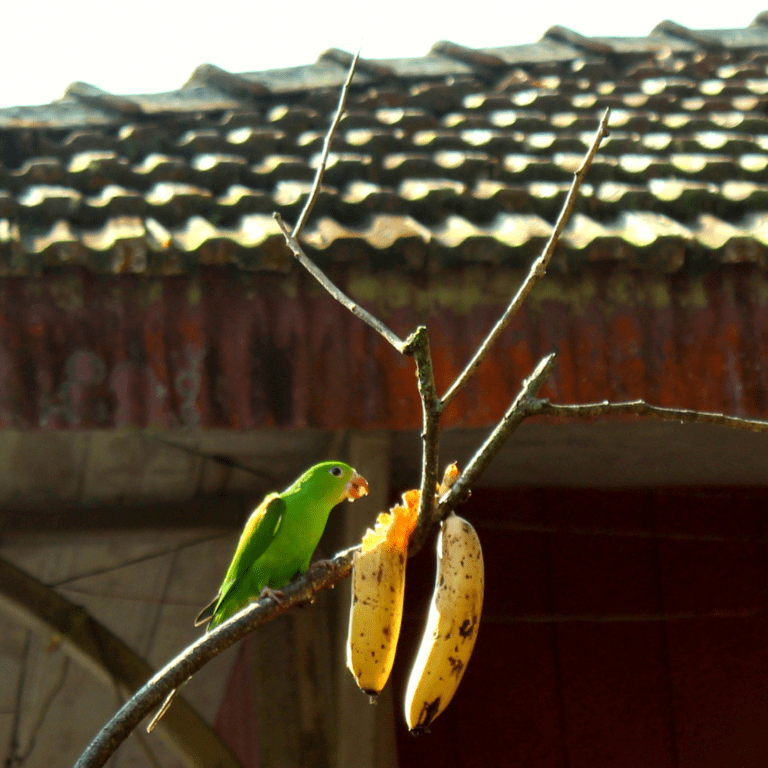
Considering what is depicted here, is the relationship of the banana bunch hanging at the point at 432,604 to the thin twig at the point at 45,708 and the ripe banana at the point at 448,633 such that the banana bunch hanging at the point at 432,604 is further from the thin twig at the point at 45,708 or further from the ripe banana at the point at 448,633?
the thin twig at the point at 45,708

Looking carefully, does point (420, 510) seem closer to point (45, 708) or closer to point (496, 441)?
point (496, 441)

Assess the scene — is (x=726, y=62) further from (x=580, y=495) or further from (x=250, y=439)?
(x=250, y=439)

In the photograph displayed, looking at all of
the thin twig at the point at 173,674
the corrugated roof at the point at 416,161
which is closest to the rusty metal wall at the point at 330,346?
the corrugated roof at the point at 416,161

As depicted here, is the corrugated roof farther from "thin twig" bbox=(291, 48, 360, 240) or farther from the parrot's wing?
"thin twig" bbox=(291, 48, 360, 240)

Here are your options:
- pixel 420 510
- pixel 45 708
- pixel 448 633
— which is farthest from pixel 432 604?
pixel 45 708

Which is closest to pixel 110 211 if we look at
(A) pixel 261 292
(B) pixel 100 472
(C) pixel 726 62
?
(A) pixel 261 292

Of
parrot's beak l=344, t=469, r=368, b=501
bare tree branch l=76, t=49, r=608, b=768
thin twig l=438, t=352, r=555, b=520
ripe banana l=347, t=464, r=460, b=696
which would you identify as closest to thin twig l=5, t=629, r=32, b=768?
parrot's beak l=344, t=469, r=368, b=501
